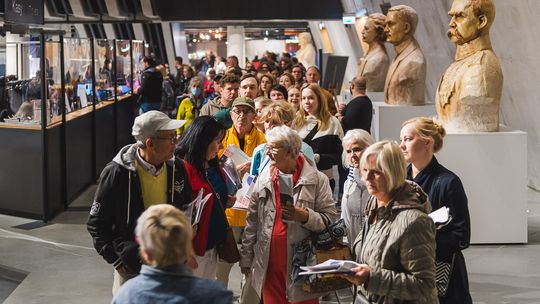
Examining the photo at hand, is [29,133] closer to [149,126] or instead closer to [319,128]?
[319,128]

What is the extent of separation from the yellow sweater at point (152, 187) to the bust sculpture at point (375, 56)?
9.32m

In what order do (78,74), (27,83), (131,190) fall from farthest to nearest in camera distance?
(78,74) → (27,83) → (131,190)

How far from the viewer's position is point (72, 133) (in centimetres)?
1123

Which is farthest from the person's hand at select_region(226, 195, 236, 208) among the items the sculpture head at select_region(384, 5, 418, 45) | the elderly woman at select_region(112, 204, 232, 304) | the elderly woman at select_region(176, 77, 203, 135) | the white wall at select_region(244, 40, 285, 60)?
the white wall at select_region(244, 40, 285, 60)

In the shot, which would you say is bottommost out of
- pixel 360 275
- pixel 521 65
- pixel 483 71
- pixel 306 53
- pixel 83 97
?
pixel 360 275

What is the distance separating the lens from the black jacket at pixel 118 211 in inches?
163

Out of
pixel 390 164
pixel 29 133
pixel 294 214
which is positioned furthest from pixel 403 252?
pixel 29 133

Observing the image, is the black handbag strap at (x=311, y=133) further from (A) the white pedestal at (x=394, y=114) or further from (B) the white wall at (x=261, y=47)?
(B) the white wall at (x=261, y=47)

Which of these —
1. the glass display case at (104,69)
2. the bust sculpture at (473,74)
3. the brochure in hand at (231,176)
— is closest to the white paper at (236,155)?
the brochure in hand at (231,176)

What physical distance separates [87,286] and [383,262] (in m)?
4.04

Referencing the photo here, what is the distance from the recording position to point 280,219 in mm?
4652

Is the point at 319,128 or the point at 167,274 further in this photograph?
the point at 319,128

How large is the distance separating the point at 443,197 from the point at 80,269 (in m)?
4.28

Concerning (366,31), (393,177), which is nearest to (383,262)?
(393,177)
